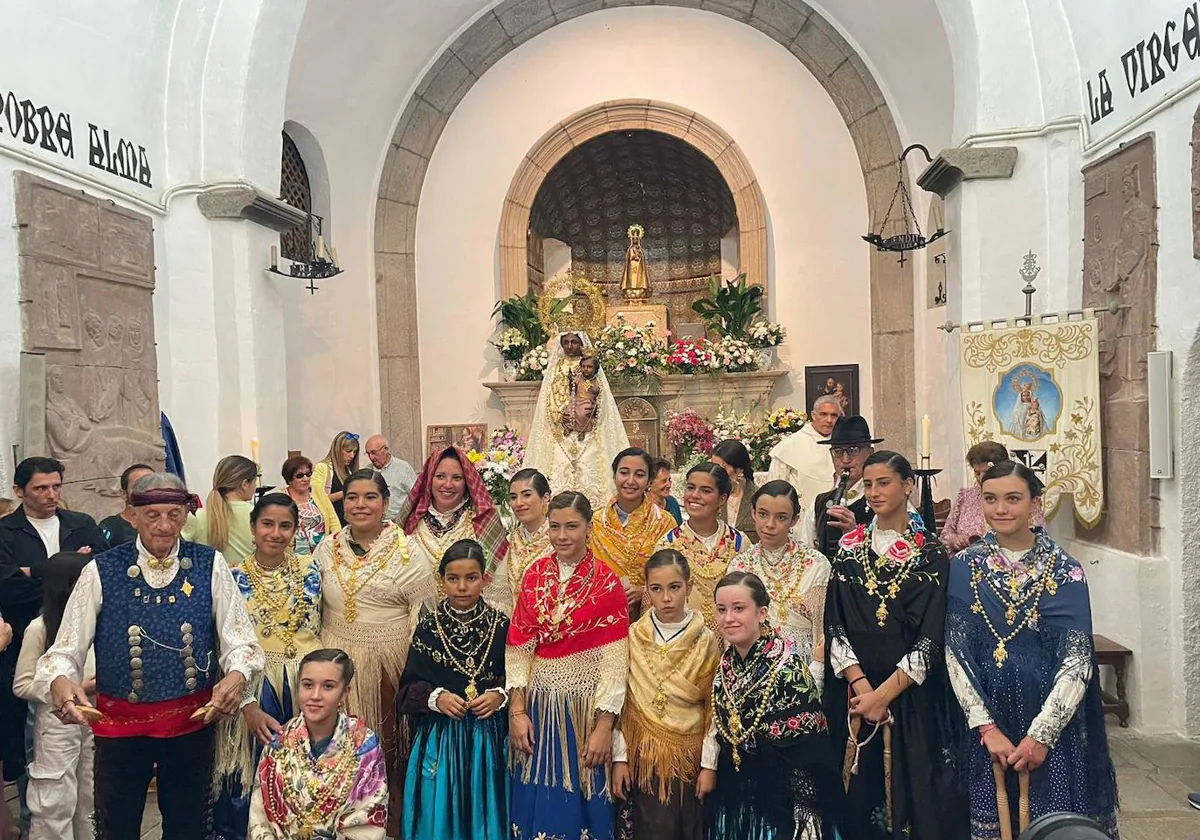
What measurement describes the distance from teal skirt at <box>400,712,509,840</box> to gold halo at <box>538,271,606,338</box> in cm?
662

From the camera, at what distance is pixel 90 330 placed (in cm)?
541

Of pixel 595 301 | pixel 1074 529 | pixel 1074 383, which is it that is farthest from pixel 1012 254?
pixel 595 301

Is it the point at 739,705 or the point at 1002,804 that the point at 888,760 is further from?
the point at 739,705

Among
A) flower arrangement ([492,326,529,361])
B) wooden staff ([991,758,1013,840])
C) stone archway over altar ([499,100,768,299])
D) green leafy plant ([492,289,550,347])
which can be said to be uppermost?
stone archway over altar ([499,100,768,299])

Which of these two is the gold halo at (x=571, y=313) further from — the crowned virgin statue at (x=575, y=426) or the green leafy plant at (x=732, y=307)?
the crowned virgin statue at (x=575, y=426)

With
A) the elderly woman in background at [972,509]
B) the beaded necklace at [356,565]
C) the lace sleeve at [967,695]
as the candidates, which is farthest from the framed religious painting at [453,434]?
the lace sleeve at [967,695]

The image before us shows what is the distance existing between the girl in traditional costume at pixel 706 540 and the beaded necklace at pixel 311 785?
1.48 m

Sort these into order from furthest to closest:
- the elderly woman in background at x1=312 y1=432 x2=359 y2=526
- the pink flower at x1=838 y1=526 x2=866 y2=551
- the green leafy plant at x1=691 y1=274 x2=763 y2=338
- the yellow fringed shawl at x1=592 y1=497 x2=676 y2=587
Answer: the green leafy plant at x1=691 y1=274 x2=763 y2=338
the elderly woman in background at x1=312 y1=432 x2=359 y2=526
the yellow fringed shawl at x1=592 y1=497 x2=676 y2=587
the pink flower at x1=838 y1=526 x2=866 y2=551

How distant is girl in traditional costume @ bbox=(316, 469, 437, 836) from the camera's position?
3.52 m

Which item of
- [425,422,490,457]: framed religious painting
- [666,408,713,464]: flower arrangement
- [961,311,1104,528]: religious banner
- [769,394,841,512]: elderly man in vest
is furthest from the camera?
[425,422,490,457]: framed religious painting

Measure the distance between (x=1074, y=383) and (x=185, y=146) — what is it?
601cm

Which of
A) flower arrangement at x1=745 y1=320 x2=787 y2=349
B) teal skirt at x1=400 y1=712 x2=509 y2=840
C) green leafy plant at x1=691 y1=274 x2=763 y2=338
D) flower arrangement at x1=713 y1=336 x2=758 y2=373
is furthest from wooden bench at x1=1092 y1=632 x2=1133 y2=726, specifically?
green leafy plant at x1=691 y1=274 x2=763 y2=338

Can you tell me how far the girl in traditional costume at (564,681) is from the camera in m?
3.21

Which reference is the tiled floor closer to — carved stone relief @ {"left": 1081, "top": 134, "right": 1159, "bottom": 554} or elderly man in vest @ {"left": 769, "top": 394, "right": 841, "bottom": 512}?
carved stone relief @ {"left": 1081, "top": 134, "right": 1159, "bottom": 554}
